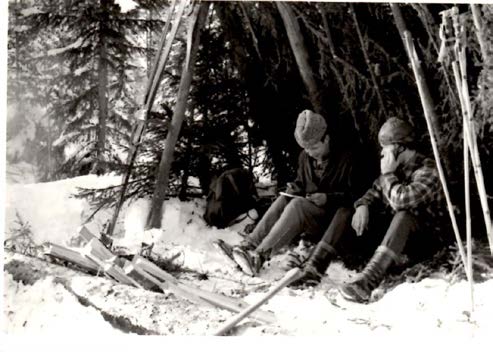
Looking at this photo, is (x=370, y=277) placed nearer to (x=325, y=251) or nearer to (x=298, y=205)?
(x=325, y=251)

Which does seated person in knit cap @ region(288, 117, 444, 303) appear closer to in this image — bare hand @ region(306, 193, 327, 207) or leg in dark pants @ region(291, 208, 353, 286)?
leg in dark pants @ region(291, 208, 353, 286)

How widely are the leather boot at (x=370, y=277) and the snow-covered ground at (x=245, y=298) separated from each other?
44 mm

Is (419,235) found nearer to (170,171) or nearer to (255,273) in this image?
(255,273)

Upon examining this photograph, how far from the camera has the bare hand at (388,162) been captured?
9.20 ft

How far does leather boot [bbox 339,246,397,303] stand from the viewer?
8.76 feet

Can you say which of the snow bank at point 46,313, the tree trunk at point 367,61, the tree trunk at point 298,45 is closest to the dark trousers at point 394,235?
the tree trunk at point 367,61

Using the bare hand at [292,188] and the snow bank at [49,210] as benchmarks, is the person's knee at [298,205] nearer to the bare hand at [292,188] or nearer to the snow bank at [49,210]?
the bare hand at [292,188]

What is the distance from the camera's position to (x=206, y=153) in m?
3.09

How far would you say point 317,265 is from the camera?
9.19 ft

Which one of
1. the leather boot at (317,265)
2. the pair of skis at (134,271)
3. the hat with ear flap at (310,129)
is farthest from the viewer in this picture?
the hat with ear flap at (310,129)

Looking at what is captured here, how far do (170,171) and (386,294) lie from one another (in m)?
1.25

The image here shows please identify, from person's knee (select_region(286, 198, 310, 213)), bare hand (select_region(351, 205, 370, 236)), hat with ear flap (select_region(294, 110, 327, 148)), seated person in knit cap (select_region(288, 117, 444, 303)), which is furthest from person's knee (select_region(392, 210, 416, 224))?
hat with ear flap (select_region(294, 110, 327, 148))

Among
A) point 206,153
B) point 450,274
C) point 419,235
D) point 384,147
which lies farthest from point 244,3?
point 450,274

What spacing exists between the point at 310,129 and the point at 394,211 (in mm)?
591
